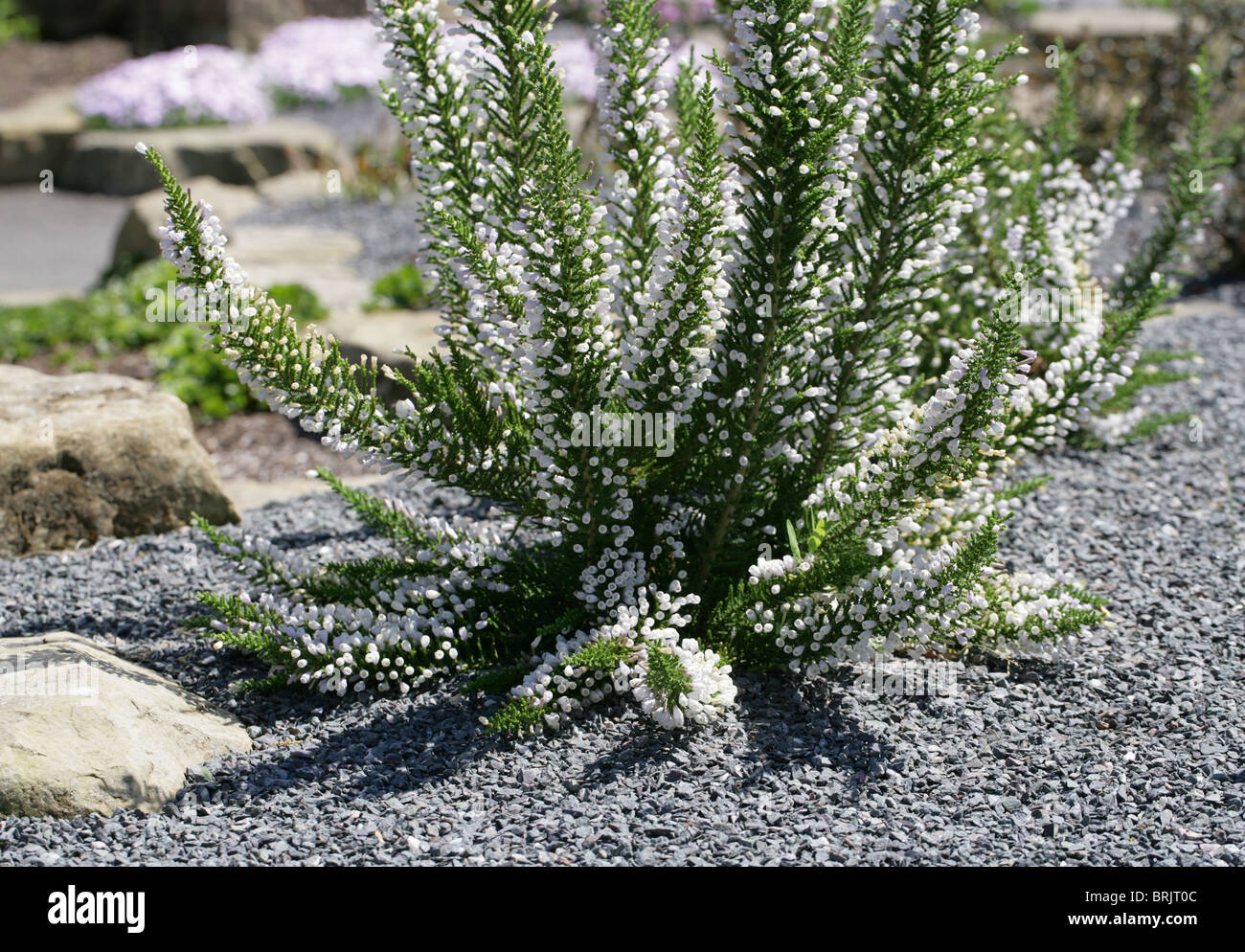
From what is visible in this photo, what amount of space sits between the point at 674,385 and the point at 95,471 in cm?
263

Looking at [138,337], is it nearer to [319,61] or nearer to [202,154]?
[202,154]

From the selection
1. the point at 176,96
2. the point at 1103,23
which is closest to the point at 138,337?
the point at 176,96

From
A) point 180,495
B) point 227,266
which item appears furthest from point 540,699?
point 180,495

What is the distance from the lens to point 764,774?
331cm

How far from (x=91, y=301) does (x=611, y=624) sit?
637 cm

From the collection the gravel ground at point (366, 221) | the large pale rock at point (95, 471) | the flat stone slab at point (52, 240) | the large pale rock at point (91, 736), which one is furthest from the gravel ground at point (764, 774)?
the flat stone slab at point (52, 240)

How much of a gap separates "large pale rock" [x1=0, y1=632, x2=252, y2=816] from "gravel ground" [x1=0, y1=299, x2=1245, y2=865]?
2.3 inches

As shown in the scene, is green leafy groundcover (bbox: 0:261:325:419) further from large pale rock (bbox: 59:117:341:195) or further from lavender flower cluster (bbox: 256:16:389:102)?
lavender flower cluster (bbox: 256:16:389:102)

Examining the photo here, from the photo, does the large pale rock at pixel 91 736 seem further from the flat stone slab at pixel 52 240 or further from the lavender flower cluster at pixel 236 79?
the lavender flower cluster at pixel 236 79

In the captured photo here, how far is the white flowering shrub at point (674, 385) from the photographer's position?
3.26 metres

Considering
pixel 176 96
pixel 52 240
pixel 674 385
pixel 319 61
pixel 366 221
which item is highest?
pixel 319 61

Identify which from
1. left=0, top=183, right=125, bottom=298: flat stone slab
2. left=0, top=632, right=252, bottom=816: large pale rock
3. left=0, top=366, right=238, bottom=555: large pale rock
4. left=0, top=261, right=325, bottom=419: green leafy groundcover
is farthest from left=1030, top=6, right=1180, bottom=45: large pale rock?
left=0, top=632, right=252, bottom=816: large pale rock
